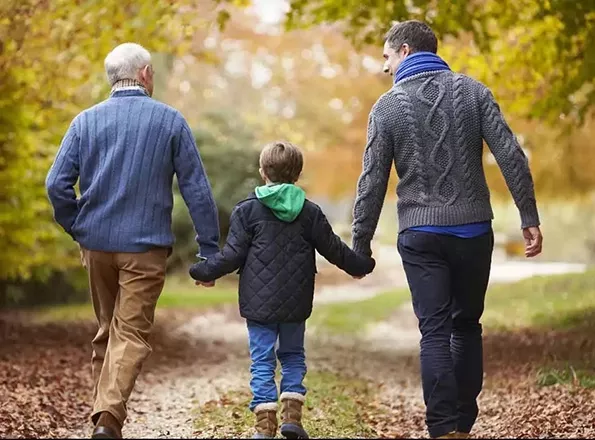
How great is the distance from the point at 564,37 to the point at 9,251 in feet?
20.8

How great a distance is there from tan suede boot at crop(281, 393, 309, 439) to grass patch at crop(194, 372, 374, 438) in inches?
31.6

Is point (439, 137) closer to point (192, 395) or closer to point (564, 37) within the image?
point (192, 395)

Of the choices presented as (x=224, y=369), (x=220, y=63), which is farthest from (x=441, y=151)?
(x=220, y=63)

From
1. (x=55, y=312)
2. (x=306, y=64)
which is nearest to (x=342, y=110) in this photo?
(x=306, y=64)

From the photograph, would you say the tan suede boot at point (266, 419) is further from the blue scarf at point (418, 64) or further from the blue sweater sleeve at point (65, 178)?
the blue scarf at point (418, 64)

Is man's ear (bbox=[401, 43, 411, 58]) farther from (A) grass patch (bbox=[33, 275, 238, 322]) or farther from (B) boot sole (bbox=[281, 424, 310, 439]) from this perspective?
(A) grass patch (bbox=[33, 275, 238, 322])

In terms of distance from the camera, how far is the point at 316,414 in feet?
22.8

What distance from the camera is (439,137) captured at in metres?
5.13

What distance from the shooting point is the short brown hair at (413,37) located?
534 cm

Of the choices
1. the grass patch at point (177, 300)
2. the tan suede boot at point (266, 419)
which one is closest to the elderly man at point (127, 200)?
the tan suede boot at point (266, 419)

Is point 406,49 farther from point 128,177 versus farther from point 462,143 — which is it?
point 128,177

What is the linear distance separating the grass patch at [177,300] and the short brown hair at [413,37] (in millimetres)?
9120

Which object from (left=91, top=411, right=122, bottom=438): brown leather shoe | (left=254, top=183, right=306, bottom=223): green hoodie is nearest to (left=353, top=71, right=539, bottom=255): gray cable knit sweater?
(left=254, top=183, right=306, bottom=223): green hoodie

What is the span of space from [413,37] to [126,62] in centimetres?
153
